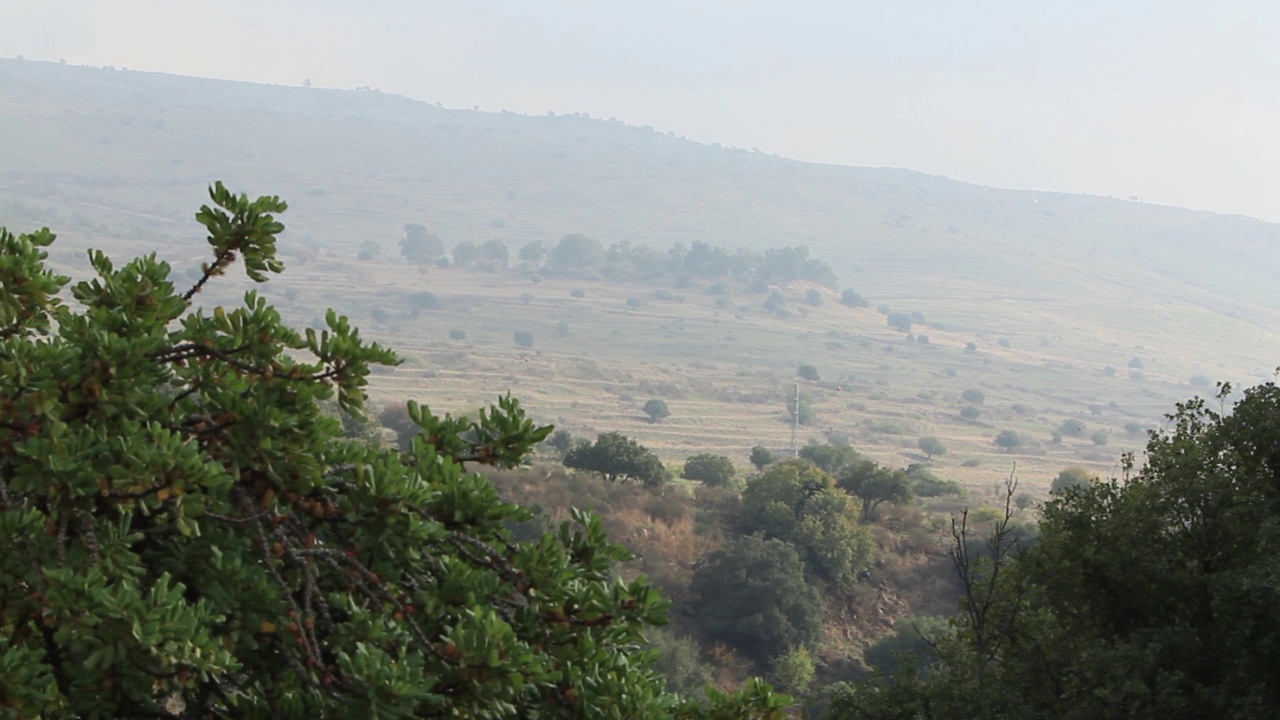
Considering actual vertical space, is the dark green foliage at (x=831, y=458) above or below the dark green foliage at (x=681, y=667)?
below

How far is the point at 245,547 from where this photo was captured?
11.5ft

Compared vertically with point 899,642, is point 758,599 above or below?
above

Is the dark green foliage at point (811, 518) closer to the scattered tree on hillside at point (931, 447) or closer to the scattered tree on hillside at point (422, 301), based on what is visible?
the scattered tree on hillside at point (931, 447)

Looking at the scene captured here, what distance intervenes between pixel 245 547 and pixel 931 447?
115 m

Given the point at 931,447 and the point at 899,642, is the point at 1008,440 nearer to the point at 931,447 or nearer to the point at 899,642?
the point at 931,447

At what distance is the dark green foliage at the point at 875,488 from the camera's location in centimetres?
4828

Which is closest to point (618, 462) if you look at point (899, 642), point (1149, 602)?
point (899, 642)

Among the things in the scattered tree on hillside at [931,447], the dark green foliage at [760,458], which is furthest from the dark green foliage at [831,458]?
the scattered tree on hillside at [931,447]

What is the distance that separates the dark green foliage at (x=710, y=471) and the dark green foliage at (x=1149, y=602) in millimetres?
41746

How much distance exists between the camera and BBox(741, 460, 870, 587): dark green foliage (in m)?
41.0

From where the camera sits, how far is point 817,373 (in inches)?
6014

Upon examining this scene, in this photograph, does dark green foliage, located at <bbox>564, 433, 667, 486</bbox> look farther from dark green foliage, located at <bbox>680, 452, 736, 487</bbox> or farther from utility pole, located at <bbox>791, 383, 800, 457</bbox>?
utility pole, located at <bbox>791, 383, 800, 457</bbox>

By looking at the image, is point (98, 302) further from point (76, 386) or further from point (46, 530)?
point (46, 530)

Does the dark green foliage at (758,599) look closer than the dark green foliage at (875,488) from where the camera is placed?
Yes
